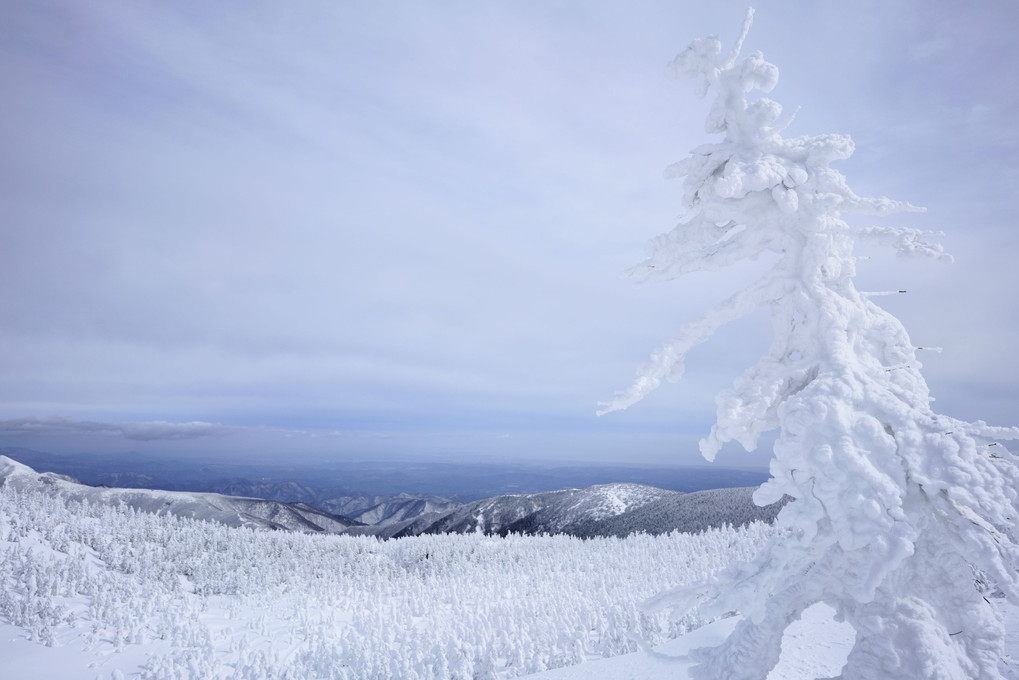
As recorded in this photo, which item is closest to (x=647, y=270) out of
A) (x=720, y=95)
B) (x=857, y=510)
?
(x=720, y=95)

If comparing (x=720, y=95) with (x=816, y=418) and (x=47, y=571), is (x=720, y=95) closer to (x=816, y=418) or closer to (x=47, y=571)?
(x=816, y=418)

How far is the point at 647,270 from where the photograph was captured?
652 centimetres

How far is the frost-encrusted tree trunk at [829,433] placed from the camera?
4.47 m

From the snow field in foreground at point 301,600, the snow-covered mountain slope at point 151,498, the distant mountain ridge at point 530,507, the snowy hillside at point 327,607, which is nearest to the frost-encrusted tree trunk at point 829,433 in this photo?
the snowy hillside at point 327,607

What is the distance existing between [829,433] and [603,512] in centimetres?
11182

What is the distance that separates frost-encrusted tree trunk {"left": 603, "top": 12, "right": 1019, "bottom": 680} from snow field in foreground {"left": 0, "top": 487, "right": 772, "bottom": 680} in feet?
21.8

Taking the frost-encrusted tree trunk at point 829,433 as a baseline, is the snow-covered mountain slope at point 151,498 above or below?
below

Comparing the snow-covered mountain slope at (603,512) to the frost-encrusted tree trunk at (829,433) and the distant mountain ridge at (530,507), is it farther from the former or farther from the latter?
the frost-encrusted tree trunk at (829,433)

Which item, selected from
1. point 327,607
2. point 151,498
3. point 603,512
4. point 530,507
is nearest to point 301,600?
point 327,607

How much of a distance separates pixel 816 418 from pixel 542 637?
2026cm

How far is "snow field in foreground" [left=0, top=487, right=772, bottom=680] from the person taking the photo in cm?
1942

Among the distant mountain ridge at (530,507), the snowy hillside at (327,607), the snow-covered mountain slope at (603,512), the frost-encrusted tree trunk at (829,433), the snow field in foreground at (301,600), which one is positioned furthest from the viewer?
the distant mountain ridge at (530,507)

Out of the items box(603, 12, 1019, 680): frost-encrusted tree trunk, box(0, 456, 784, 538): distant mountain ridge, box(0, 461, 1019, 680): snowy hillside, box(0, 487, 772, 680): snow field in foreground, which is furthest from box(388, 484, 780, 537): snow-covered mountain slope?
box(603, 12, 1019, 680): frost-encrusted tree trunk

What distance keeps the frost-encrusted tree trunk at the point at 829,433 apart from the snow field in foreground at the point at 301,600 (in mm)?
6638
